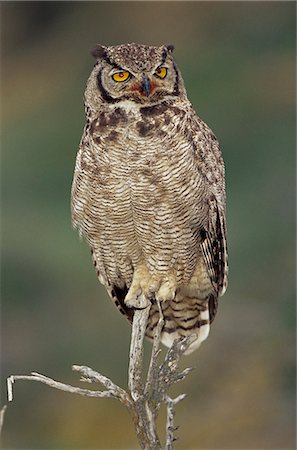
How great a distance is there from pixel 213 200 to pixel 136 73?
559 mm

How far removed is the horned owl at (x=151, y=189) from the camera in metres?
3.93

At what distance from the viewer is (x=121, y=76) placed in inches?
153

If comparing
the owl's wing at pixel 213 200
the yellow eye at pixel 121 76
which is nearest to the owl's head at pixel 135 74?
the yellow eye at pixel 121 76

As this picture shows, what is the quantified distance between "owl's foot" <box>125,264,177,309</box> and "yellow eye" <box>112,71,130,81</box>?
27.8 inches

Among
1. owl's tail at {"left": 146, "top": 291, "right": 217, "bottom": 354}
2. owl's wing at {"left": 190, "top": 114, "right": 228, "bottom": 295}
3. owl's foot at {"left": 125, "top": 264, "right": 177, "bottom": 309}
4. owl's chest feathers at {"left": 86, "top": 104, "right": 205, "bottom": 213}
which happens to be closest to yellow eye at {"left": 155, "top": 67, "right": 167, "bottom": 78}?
owl's chest feathers at {"left": 86, "top": 104, "right": 205, "bottom": 213}

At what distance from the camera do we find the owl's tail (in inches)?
172
